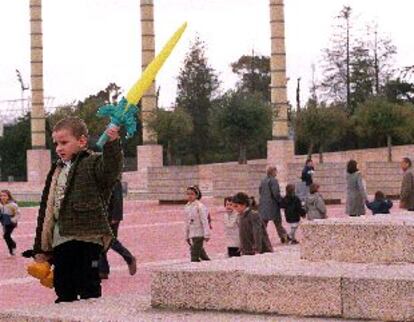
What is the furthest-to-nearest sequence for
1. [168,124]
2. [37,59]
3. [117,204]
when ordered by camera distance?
1. [37,59]
2. [168,124]
3. [117,204]

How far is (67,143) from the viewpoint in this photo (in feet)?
20.2

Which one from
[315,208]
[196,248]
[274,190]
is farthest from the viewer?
[274,190]

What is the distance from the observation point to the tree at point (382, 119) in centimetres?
4847

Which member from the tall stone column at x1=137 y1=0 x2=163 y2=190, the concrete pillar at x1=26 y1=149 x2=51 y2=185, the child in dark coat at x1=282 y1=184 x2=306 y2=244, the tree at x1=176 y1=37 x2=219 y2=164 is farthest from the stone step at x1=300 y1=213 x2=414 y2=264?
the tree at x1=176 y1=37 x2=219 y2=164

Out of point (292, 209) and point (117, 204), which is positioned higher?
point (117, 204)

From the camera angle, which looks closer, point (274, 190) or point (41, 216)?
point (41, 216)

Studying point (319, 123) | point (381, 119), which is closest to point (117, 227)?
point (319, 123)

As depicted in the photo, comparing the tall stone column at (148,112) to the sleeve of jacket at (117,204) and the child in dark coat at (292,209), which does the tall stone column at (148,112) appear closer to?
the child in dark coat at (292,209)

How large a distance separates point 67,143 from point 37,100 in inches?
1631

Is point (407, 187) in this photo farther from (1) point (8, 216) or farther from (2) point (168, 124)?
(2) point (168, 124)

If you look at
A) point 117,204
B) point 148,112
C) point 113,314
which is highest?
point 148,112

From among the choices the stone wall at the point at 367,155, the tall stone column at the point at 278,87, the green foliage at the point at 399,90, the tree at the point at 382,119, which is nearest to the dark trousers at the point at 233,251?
the tall stone column at the point at 278,87

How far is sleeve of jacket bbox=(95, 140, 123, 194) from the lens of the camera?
5773 mm

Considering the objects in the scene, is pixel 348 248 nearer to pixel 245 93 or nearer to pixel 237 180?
pixel 237 180
